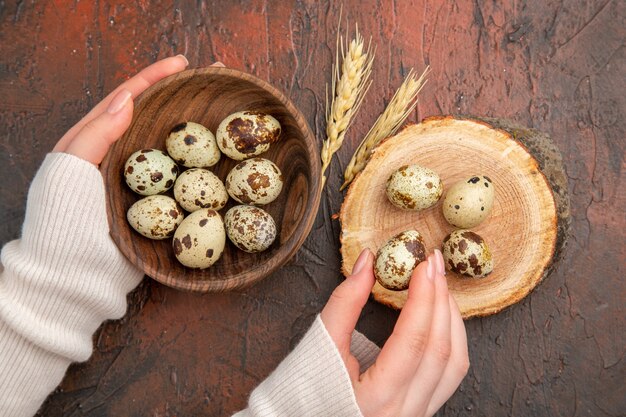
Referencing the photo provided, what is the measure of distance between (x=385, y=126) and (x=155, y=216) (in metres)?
0.55

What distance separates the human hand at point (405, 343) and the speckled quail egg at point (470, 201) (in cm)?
13

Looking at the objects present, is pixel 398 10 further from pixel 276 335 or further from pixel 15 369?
pixel 15 369

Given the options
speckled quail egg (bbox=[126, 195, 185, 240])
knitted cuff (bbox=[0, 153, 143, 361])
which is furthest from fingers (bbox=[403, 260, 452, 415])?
knitted cuff (bbox=[0, 153, 143, 361])

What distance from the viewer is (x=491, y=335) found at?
4.51ft

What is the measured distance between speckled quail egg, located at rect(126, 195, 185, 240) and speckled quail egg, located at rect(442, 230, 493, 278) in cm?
58

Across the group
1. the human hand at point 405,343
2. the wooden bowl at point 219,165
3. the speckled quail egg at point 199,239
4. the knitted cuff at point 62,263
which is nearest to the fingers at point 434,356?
the human hand at point 405,343

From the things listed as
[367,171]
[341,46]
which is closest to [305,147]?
[367,171]

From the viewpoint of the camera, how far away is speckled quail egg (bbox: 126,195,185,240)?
46.3 inches

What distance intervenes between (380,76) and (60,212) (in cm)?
81

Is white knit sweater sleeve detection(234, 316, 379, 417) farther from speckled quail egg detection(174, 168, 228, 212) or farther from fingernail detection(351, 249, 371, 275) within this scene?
speckled quail egg detection(174, 168, 228, 212)

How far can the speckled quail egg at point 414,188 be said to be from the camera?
3.89 ft

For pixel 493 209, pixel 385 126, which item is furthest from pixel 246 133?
pixel 493 209

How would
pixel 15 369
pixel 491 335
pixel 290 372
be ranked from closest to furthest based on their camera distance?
pixel 290 372, pixel 15 369, pixel 491 335

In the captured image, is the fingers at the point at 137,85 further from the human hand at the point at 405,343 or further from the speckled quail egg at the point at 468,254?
the speckled quail egg at the point at 468,254
